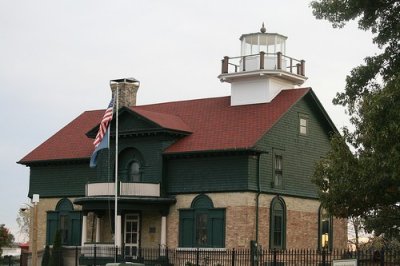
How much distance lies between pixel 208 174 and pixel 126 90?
9258mm

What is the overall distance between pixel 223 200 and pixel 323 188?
14.7m

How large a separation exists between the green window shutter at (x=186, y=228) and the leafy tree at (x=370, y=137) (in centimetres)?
1395

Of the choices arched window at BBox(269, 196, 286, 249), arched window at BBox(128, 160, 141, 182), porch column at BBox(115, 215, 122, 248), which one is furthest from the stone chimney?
arched window at BBox(269, 196, 286, 249)

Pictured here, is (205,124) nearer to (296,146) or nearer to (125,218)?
(296,146)

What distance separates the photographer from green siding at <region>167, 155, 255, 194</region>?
4231 cm

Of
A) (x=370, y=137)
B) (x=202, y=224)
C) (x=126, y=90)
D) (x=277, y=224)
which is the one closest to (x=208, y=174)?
(x=202, y=224)

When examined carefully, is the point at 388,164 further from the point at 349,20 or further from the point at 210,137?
the point at 210,137

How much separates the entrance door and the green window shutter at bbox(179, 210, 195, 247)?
291cm

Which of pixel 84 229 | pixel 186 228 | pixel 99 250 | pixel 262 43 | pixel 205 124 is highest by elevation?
pixel 262 43

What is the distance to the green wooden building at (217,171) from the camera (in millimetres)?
42750

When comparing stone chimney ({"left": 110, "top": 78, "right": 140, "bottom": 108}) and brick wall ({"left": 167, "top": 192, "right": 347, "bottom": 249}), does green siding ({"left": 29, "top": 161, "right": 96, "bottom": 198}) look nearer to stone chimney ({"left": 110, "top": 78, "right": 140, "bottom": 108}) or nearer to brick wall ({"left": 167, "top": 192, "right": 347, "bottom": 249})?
stone chimney ({"left": 110, "top": 78, "right": 140, "bottom": 108})

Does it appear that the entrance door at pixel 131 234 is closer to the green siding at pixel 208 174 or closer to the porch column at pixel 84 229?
the porch column at pixel 84 229

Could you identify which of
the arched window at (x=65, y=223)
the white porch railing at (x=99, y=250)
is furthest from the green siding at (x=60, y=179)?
the white porch railing at (x=99, y=250)

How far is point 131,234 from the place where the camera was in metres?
46.2
